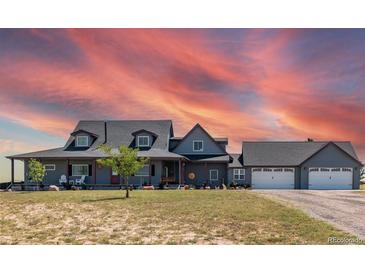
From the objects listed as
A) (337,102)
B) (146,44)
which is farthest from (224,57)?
(337,102)

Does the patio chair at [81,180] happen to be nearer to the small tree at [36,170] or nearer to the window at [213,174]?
the small tree at [36,170]

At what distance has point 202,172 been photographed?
33281mm

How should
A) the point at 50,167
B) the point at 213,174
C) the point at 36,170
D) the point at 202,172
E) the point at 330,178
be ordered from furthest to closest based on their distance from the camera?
the point at 213,174
the point at 202,172
the point at 330,178
the point at 50,167
the point at 36,170

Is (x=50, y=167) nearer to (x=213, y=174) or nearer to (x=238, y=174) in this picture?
(x=213, y=174)

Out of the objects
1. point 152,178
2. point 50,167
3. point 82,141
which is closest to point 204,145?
point 152,178

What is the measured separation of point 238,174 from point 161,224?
21436 millimetres

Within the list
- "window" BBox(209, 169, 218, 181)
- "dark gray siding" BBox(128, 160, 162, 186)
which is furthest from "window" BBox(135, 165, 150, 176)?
"window" BBox(209, 169, 218, 181)

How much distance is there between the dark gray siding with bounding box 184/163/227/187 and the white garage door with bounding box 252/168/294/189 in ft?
8.42

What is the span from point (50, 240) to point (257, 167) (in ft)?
78.4

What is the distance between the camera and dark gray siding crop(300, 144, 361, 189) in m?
32.3

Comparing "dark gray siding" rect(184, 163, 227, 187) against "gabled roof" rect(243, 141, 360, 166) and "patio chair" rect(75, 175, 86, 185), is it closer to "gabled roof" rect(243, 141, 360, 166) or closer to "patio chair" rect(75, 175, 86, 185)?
"gabled roof" rect(243, 141, 360, 166)

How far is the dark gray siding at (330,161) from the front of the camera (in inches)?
1271
